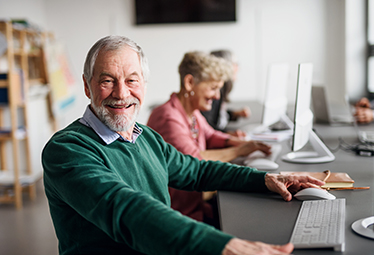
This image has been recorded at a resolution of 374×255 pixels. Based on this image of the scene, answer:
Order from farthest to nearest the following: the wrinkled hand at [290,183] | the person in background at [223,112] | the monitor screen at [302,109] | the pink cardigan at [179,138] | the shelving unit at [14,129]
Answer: the shelving unit at [14,129] → the person in background at [223,112] → the pink cardigan at [179,138] → the monitor screen at [302,109] → the wrinkled hand at [290,183]

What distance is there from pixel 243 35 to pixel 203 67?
4.27m

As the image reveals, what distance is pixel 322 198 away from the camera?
1190mm

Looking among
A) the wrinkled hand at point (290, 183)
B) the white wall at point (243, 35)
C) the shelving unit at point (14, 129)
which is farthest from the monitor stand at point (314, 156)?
the white wall at point (243, 35)

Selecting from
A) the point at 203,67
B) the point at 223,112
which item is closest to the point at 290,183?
the point at 203,67

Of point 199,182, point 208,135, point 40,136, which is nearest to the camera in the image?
point 199,182

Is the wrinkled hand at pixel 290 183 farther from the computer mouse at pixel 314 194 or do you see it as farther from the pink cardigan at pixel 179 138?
the pink cardigan at pixel 179 138

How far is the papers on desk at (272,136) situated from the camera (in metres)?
2.40

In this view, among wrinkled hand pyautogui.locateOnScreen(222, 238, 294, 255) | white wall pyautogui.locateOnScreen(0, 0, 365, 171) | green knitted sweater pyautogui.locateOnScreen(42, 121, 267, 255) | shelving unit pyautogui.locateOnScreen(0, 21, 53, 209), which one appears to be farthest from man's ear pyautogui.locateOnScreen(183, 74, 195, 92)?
white wall pyautogui.locateOnScreen(0, 0, 365, 171)

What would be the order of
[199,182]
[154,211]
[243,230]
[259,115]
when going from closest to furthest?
[154,211] < [243,230] < [199,182] < [259,115]

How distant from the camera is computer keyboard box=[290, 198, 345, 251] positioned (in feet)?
2.86

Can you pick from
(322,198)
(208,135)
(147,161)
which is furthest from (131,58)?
(208,135)

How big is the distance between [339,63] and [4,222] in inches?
205

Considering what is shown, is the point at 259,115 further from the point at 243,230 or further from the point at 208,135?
the point at 243,230

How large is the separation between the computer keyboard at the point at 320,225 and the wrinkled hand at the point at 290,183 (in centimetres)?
10
